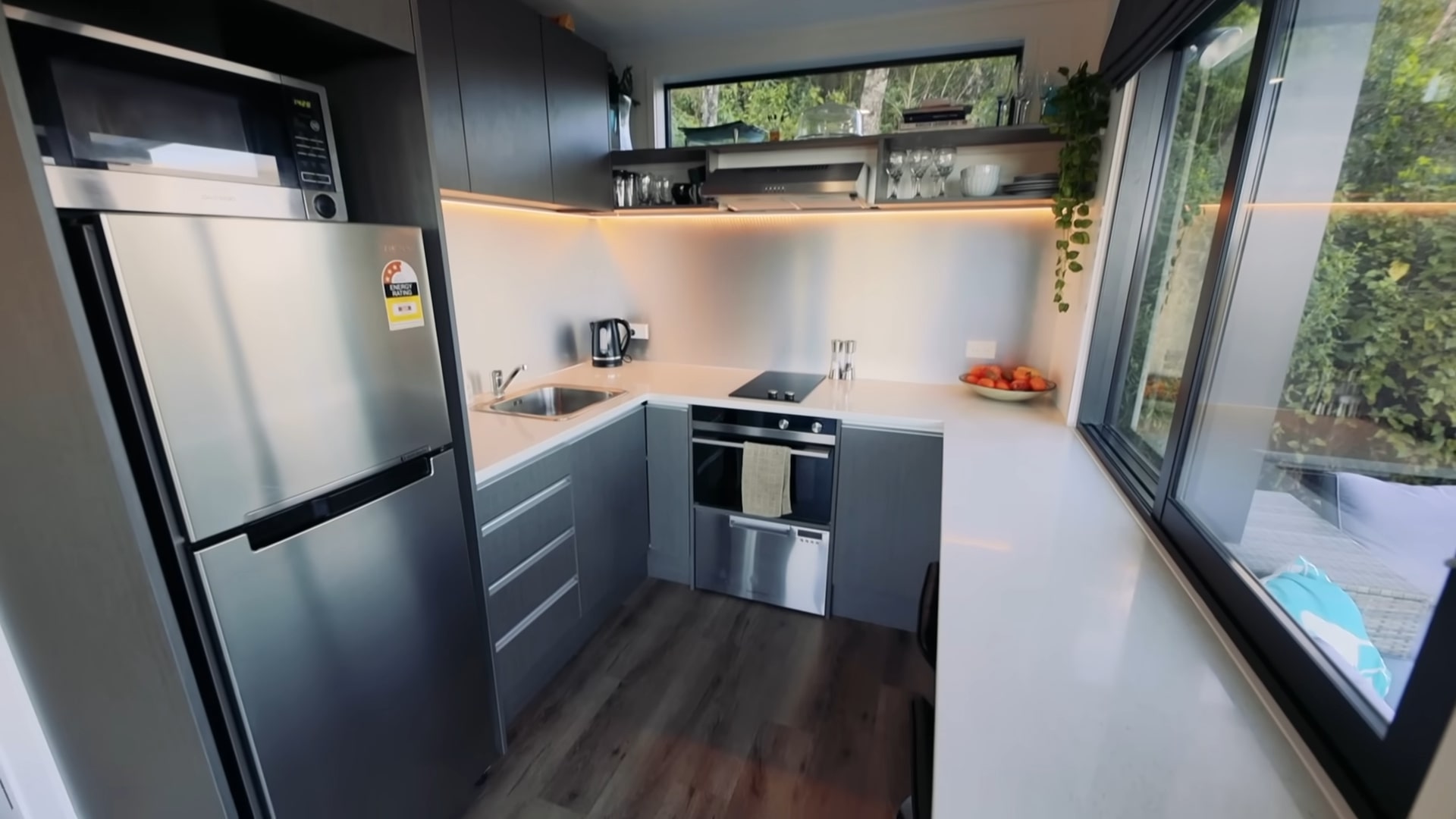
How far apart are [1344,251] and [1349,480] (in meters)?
0.39

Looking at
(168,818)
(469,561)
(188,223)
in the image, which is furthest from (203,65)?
(168,818)

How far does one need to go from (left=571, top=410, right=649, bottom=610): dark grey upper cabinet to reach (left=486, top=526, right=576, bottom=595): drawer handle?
0.08m

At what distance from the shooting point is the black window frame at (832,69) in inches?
93.4

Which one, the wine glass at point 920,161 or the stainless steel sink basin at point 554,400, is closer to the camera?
the wine glass at point 920,161

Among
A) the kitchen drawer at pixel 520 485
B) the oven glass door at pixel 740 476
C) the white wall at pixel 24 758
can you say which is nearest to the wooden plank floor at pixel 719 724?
the oven glass door at pixel 740 476

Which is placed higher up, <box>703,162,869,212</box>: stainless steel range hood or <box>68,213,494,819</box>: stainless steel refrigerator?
<box>703,162,869,212</box>: stainless steel range hood

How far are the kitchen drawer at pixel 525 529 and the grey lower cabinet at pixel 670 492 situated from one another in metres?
0.56

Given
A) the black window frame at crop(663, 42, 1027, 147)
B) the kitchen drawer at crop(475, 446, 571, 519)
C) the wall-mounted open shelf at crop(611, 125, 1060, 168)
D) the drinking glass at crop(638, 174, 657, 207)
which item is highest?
the black window frame at crop(663, 42, 1027, 147)

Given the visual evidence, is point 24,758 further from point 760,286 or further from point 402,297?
point 760,286

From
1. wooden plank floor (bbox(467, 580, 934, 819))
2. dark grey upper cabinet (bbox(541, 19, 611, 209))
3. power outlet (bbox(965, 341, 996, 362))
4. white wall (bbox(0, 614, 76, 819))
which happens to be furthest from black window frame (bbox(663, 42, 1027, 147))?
white wall (bbox(0, 614, 76, 819))

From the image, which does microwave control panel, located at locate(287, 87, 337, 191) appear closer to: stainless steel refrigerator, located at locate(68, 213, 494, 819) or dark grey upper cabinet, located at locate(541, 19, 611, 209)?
stainless steel refrigerator, located at locate(68, 213, 494, 819)

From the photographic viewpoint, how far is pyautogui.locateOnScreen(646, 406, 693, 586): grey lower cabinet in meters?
2.50

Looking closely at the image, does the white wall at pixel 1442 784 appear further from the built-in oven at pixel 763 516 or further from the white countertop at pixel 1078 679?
the built-in oven at pixel 763 516

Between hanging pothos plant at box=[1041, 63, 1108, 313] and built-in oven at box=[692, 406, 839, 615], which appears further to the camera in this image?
built-in oven at box=[692, 406, 839, 615]
